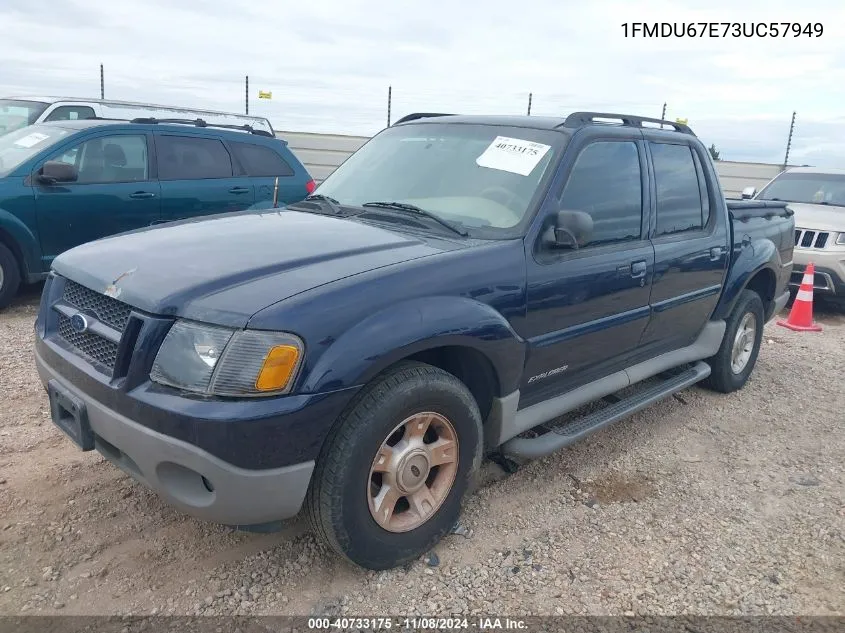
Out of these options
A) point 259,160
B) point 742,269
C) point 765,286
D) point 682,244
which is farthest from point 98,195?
point 765,286

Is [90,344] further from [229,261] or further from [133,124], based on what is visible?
[133,124]

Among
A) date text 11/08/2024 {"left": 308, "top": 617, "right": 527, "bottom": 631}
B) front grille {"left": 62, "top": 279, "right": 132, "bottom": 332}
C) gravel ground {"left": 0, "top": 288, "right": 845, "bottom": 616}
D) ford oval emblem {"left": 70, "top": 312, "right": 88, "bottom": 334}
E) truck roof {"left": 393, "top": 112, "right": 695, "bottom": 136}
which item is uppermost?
truck roof {"left": 393, "top": 112, "right": 695, "bottom": 136}

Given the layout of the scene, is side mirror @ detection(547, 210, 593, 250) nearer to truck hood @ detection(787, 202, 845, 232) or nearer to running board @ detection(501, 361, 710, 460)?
running board @ detection(501, 361, 710, 460)

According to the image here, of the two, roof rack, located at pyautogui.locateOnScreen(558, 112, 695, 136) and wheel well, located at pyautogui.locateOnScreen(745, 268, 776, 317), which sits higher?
roof rack, located at pyautogui.locateOnScreen(558, 112, 695, 136)

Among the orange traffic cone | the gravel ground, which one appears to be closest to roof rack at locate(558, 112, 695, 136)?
the gravel ground

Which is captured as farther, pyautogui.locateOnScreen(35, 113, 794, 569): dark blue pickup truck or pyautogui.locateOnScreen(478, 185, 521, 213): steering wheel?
pyautogui.locateOnScreen(478, 185, 521, 213): steering wheel

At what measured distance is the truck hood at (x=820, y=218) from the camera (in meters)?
7.96

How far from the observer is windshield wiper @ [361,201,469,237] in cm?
313

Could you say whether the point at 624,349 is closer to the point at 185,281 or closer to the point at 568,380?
the point at 568,380

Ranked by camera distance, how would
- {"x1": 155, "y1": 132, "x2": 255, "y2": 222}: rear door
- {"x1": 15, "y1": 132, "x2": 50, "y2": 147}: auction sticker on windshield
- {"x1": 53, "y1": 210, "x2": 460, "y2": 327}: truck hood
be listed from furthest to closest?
1. {"x1": 155, "y1": 132, "x2": 255, "y2": 222}: rear door
2. {"x1": 15, "y1": 132, "x2": 50, "y2": 147}: auction sticker on windshield
3. {"x1": 53, "y1": 210, "x2": 460, "y2": 327}: truck hood

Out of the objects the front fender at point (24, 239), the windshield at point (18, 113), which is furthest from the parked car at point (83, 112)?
the front fender at point (24, 239)

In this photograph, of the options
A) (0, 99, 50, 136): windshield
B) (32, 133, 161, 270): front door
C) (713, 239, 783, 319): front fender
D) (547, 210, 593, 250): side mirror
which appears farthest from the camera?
(0, 99, 50, 136): windshield

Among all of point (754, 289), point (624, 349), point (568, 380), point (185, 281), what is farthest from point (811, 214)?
point (185, 281)

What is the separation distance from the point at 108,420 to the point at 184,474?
1.17 feet
